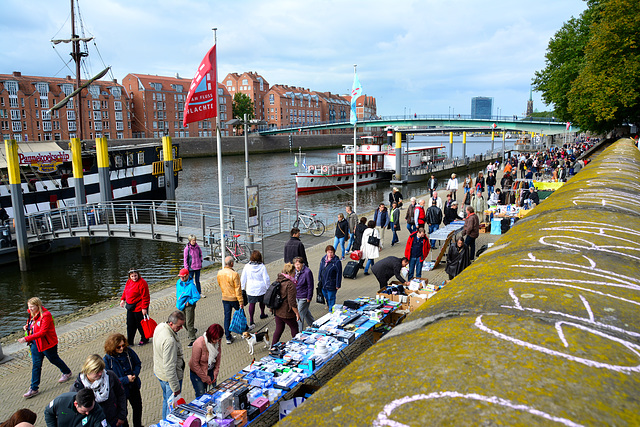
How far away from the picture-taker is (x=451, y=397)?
126 cm

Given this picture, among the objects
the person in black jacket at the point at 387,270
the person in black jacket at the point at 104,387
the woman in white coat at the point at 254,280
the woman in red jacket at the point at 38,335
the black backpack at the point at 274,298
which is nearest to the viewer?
the person in black jacket at the point at 104,387

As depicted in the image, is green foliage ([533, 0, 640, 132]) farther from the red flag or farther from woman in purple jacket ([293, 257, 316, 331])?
woman in purple jacket ([293, 257, 316, 331])

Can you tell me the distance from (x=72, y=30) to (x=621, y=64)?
34632 mm

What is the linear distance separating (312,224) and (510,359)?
16.3 meters

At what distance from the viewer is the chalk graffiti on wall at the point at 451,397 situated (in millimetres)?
1152

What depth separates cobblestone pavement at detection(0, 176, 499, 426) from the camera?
20.8 ft

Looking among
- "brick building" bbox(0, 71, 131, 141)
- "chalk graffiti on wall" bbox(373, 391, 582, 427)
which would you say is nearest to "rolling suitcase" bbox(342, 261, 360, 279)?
"chalk graffiti on wall" bbox(373, 391, 582, 427)

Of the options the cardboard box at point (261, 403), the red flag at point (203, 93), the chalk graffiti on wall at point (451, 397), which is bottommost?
the cardboard box at point (261, 403)

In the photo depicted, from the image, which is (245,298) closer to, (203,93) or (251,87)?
(203,93)

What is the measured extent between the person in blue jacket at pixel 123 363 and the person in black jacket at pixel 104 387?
0.33 m

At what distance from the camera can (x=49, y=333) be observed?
6.31 metres

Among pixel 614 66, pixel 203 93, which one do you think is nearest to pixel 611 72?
pixel 614 66

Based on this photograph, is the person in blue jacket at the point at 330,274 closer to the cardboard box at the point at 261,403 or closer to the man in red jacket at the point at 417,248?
the man in red jacket at the point at 417,248

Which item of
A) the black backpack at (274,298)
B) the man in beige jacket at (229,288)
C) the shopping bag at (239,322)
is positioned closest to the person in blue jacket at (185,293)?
the man in beige jacket at (229,288)
